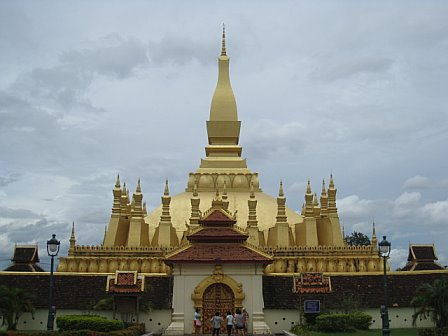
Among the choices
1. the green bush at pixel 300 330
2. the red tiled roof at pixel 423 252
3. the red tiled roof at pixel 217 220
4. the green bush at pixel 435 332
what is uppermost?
the red tiled roof at pixel 217 220

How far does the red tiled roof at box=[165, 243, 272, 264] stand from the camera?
94.8 ft

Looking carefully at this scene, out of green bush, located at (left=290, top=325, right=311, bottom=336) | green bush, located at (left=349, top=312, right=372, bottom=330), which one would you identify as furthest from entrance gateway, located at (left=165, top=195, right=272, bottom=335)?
green bush, located at (left=349, top=312, right=372, bottom=330)

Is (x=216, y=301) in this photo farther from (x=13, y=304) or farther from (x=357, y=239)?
(x=357, y=239)

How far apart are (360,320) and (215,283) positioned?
6359mm

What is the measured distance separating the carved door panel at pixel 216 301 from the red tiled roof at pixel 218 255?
47.9 inches

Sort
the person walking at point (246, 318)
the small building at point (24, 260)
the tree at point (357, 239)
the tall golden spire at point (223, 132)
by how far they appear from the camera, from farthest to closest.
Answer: the tree at point (357, 239)
the tall golden spire at point (223, 132)
the small building at point (24, 260)
the person walking at point (246, 318)

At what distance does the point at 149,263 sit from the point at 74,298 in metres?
5.91

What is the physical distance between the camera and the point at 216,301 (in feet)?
95.5

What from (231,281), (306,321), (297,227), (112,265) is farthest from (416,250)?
(112,265)

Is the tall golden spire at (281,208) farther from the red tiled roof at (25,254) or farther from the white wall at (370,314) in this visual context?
the red tiled roof at (25,254)

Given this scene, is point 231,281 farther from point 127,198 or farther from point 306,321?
point 127,198

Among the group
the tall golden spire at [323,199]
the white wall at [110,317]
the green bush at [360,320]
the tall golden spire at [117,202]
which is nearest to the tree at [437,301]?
the green bush at [360,320]

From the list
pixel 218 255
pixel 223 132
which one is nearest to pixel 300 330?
pixel 218 255

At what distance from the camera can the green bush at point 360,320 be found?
28219 mm
